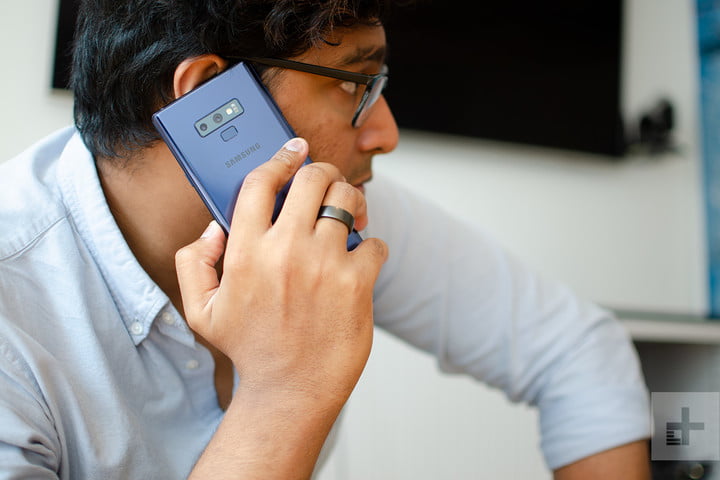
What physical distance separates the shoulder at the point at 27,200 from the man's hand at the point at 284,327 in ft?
0.69

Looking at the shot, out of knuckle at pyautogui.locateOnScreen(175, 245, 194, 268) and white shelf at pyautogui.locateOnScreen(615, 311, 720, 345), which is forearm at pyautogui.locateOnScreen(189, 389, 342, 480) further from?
white shelf at pyautogui.locateOnScreen(615, 311, 720, 345)

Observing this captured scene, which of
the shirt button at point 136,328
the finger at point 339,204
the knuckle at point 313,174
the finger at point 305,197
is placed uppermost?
the knuckle at point 313,174

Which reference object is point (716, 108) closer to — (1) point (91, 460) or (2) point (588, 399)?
(2) point (588, 399)

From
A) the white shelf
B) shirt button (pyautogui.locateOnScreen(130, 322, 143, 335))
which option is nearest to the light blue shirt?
shirt button (pyautogui.locateOnScreen(130, 322, 143, 335))

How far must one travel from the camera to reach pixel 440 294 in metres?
0.96

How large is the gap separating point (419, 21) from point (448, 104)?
0.86 feet

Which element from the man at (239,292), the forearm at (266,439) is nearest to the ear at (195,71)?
the man at (239,292)

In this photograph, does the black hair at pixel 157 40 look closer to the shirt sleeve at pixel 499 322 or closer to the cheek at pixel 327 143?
the cheek at pixel 327 143

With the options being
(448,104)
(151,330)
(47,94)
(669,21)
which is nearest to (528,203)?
(448,104)

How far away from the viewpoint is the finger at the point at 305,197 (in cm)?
56

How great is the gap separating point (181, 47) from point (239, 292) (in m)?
0.31

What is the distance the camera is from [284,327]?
0.54 m

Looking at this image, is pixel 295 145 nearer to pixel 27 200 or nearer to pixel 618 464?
pixel 27 200

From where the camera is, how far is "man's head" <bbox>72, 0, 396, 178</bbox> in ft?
2.22
